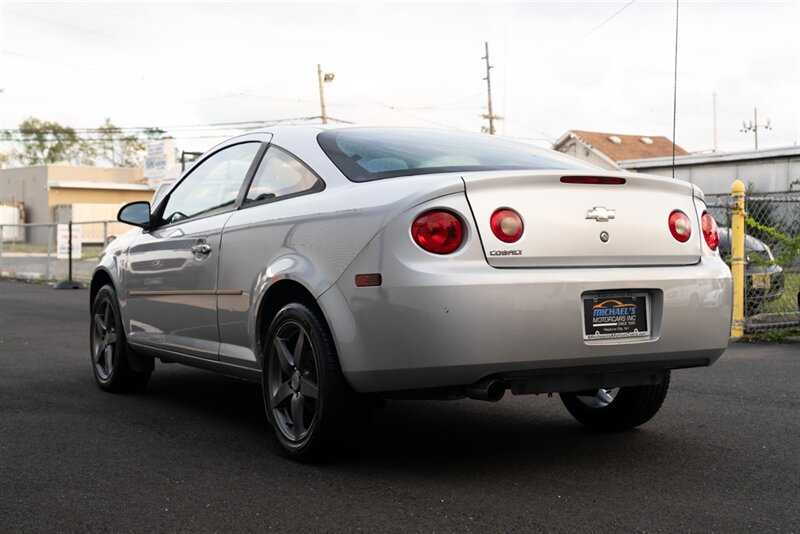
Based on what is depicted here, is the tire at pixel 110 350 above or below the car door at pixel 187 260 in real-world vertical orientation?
below

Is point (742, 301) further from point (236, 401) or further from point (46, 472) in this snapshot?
point (46, 472)

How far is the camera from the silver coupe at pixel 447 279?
13.2ft

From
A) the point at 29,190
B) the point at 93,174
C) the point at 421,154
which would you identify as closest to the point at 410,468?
the point at 421,154

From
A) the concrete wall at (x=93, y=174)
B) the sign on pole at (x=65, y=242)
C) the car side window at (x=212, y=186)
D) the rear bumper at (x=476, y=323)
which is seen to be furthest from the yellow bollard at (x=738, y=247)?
the concrete wall at (x=93, y=174)

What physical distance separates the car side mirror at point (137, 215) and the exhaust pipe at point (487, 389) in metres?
3.01

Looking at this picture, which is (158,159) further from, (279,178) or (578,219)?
(578,219)

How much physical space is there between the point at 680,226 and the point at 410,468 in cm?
162

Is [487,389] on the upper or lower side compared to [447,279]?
lower

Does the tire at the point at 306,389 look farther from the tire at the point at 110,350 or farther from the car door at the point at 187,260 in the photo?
the tire at the point at 110,350

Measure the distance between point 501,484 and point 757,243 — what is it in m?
7.44

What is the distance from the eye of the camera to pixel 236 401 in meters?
6.56

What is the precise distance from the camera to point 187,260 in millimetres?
5734

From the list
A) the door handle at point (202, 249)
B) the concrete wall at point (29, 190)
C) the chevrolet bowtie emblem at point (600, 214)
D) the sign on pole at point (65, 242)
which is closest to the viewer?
the chevrolet bowtie emblem at point (600, 214)

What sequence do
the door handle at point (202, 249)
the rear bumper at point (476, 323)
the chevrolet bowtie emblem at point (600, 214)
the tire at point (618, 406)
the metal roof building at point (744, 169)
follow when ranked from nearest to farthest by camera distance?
the rear bumper at point (476, 323), the chevrolet bowtie emblem at point (600, 214), the tire at point (618, 406), the door handle at point (202, 249), the metal roof building at point (744, 169)
